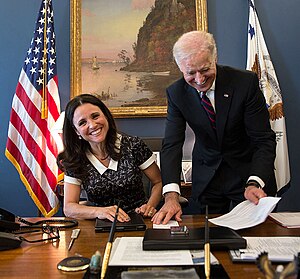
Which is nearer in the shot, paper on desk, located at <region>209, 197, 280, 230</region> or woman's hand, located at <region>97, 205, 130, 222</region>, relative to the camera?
paper on desk, located at <region>209, 197, 280, 230</region>

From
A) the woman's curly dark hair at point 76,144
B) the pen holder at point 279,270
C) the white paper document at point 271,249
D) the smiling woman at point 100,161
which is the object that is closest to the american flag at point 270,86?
the smiling woman at point 100,161

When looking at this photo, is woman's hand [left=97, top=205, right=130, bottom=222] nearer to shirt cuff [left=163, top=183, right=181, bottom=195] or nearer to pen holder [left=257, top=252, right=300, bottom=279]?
shirt cuff [left=163, top=183, right=181, bottom=195]

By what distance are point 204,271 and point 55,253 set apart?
523mm

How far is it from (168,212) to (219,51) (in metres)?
2.52

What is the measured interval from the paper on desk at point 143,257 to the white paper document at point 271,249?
0.46 ft

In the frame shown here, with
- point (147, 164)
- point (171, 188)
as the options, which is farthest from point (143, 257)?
point (147, 164)

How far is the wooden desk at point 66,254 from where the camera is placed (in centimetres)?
101

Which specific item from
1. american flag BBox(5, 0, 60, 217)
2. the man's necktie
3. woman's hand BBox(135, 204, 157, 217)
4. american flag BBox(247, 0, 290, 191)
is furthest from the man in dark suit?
american flag BBox(5, 0, 60, 217)

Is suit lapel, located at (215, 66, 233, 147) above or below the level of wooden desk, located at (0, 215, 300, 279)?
above

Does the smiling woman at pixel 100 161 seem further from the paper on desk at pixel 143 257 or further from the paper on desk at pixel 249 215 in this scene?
the paper on desk at pixel 143 257

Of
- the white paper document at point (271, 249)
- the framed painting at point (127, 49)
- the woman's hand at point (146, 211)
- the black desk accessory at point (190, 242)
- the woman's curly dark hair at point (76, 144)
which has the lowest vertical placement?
the woman's hand at point (146, 211)

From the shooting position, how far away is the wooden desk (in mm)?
1013

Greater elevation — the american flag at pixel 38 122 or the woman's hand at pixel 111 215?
the american flag at pixel 38 122

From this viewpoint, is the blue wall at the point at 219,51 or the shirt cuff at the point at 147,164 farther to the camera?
the blue wall at the point at 219,51
